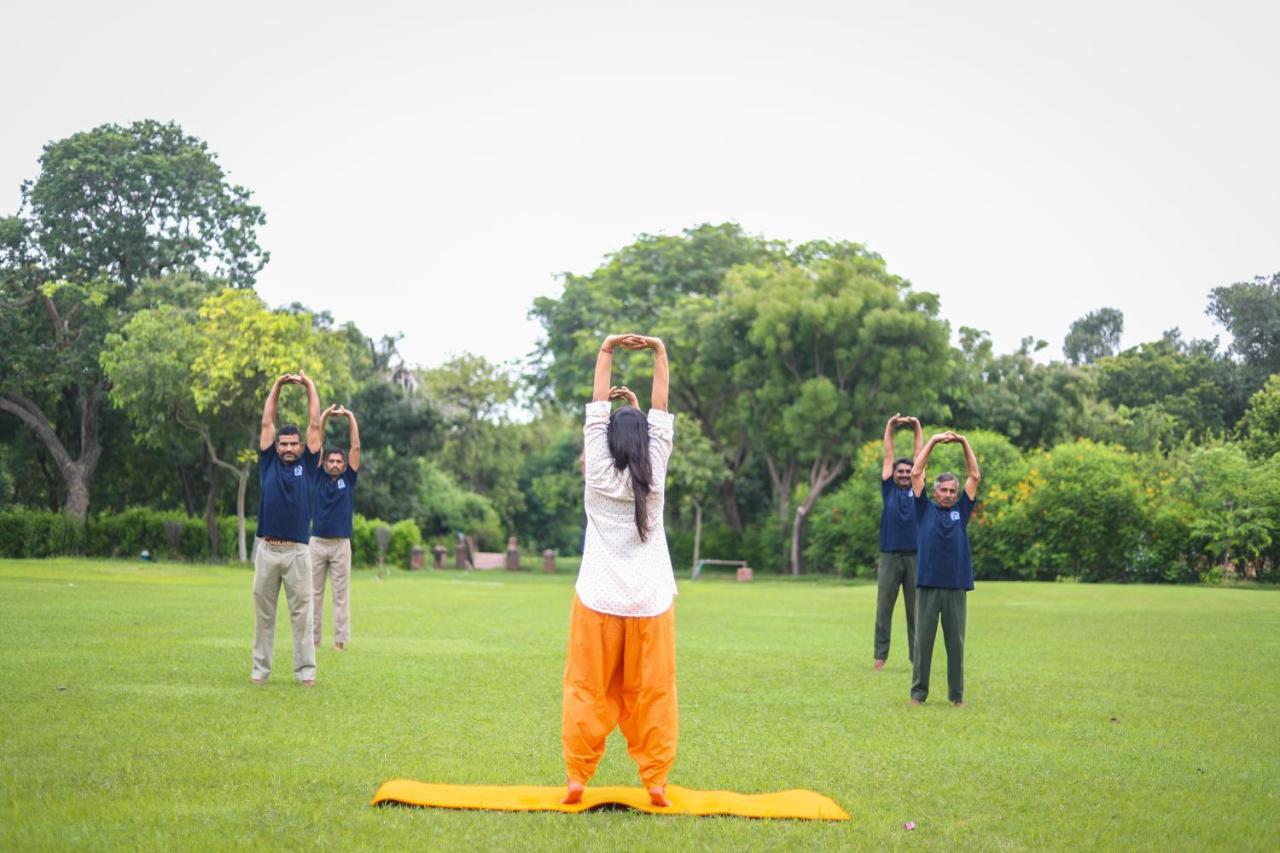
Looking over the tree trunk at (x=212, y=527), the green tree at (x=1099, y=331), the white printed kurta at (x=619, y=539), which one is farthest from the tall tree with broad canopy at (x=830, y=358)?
the green tree at (x=1099, y=331)

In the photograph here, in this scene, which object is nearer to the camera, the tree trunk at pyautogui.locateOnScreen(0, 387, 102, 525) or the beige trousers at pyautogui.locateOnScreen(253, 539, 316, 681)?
the beige trousers at pyautogui.locateOnScreen(253, 539, 316, 681)

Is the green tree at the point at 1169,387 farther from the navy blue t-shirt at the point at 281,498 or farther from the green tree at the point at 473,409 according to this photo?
the navy blue t-shirt at the point at 281,498

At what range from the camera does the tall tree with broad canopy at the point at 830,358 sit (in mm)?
44938

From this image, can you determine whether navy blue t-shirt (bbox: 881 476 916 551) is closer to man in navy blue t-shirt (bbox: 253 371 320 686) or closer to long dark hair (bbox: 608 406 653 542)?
man in navy blue t-shirt (bbox: 253 371 320 686)

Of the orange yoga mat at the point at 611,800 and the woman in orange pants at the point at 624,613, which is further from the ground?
the woman in orange pants at the point at 624,613

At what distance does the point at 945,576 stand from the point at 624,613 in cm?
511

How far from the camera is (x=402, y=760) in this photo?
842 centimetres

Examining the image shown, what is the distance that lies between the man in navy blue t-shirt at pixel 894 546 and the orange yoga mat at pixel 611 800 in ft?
22.8

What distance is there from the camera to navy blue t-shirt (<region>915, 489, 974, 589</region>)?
38.4 feet

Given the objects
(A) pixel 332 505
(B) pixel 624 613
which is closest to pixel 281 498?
(A) pixel 332 505

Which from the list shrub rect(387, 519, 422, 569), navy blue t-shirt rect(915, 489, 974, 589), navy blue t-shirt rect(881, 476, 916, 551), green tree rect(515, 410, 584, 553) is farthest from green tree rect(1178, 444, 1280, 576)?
green tree rect(515, 410, 584, 553)

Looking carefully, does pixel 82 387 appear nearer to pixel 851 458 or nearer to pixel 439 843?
pixel 851 458

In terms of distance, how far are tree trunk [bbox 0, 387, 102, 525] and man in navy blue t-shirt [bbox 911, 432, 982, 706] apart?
1573 inches

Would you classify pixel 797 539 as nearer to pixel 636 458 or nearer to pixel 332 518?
pixel 332 518
